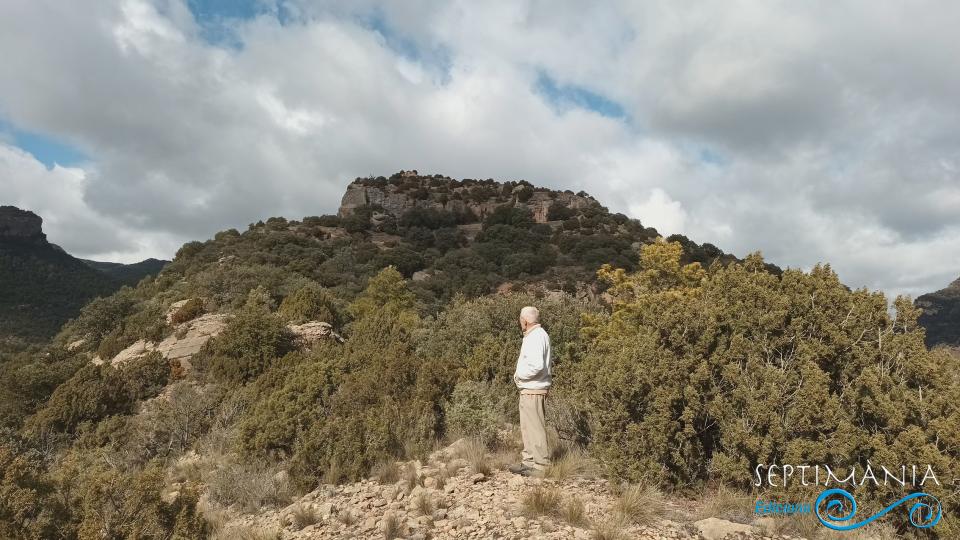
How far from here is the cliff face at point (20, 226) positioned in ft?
192

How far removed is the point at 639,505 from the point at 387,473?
9.75 feet

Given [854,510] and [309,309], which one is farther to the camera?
[309,309]

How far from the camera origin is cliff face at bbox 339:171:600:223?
5062cm

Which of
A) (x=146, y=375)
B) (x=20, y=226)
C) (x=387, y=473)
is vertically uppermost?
(x=20, y=226)

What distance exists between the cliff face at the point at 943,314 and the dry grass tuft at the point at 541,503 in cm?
4900

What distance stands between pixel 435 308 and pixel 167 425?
15.5m

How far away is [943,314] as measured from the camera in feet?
150

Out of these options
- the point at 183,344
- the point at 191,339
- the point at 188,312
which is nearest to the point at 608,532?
the point at 183,344

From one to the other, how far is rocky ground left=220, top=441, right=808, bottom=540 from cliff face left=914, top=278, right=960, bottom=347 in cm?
4847

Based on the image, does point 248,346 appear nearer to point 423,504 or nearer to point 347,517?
point 347,517

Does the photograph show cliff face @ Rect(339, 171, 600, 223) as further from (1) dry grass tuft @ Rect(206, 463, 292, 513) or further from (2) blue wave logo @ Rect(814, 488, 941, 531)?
(2) blue wave logo @ Rect(814, 488, 941, 531)

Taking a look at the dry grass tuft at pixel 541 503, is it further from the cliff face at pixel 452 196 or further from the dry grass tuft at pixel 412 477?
the cliff face at pixel 452 196

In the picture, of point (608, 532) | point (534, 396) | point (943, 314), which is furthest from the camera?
point (943, 314)

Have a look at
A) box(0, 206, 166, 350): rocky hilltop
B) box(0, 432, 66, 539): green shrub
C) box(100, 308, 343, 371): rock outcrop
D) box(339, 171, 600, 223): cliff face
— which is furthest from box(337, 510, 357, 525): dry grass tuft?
box(339, 171, 600, 223): cliff face
